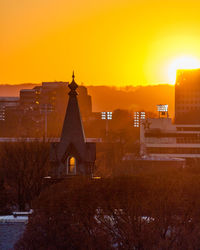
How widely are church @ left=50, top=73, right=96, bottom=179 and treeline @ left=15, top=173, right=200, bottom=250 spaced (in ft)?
26.4

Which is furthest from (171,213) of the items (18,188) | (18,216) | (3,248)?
(18,188)

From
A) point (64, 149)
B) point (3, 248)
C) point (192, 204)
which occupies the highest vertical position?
point (64, 149)

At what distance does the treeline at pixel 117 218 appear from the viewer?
39.6 m

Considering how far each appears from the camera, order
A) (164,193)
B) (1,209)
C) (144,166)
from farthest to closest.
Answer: (144,166) → (1,209) → (164,193)

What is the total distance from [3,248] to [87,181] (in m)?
6.64

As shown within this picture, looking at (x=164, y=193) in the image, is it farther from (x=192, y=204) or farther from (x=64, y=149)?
(x=64, y=149)

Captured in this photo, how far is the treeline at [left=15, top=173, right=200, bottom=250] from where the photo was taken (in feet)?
130

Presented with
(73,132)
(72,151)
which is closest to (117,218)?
(72,151)

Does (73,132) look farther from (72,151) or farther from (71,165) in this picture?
(71,165)

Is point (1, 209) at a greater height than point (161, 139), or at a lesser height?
lesser

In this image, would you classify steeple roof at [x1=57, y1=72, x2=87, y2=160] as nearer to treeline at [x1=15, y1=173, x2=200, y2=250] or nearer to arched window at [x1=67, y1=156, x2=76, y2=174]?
arched window at [x1=67, y1=156, x2=76, y2=174]

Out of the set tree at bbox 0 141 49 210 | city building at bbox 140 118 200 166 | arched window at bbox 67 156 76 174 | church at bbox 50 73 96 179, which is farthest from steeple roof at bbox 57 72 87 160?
city building at bbox 140 118 200 166

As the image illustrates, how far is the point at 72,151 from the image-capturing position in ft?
172

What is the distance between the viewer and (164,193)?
42719 millimetres
